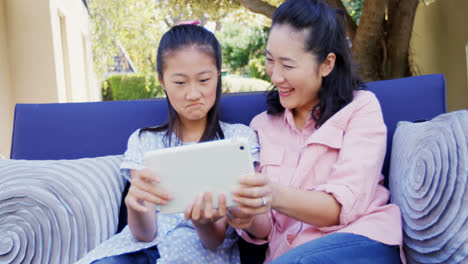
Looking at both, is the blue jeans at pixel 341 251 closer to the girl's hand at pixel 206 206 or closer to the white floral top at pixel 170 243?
the girl's hand at pixel 206 206

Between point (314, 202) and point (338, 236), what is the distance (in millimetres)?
145

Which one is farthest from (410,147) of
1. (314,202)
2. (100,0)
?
(100,0)

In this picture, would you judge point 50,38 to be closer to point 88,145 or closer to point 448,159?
point 88,145

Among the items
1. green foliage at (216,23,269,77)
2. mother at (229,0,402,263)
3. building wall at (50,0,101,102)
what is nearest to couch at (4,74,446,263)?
mother at (229,0,402,263)

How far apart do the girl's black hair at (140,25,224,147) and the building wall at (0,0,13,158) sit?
459cm

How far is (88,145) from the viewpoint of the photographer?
7.78 feet

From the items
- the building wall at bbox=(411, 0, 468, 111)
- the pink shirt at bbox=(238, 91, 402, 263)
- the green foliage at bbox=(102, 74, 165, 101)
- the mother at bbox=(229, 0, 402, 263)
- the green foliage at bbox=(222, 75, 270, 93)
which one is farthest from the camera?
the green foliage at bbox=(102, 74, 165, 101)

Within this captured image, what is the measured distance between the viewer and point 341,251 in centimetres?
131

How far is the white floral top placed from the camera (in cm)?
163

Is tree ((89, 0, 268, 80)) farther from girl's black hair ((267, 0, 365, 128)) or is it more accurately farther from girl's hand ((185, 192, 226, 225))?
girl's hand ((185, 192, 226, 225))

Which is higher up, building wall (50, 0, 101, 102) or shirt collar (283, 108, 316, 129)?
building wall (50, 0, 101, 102)

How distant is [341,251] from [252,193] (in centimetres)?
30

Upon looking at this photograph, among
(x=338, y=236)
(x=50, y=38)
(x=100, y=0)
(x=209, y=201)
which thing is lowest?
(x=338, y=236)

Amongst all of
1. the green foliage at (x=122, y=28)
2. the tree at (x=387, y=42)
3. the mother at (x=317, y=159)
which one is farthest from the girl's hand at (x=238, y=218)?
the green foliage at (x=122, y=28)
